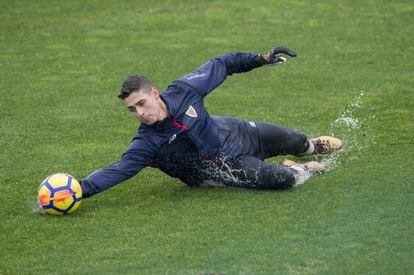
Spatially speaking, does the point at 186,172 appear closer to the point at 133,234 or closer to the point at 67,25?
the point at 133,234

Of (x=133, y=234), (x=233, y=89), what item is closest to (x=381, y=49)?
(x=233, y=89)

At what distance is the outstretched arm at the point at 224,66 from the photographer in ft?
27.0

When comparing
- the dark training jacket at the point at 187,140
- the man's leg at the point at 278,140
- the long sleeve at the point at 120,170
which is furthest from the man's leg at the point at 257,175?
the long sleeve at the point at 120,170

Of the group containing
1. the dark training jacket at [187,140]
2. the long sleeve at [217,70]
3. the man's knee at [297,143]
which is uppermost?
the long sleeve at [217,70]

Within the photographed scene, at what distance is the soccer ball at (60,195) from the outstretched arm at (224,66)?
4.90ft

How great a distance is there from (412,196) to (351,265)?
5.27 feet

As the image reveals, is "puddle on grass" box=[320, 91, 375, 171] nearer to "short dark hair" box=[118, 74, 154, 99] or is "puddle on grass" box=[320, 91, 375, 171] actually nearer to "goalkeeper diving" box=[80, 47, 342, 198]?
"goalkeeper diving" box=[80, 47, 342, 198]

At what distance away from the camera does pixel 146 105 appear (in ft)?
25.5

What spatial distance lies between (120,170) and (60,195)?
1.99 ft

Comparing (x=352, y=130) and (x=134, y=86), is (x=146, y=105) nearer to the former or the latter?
(x=134, y=86)

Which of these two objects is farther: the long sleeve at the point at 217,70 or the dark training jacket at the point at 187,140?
the long sleeve at the point at 217,70

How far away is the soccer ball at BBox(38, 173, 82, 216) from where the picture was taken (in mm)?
7586

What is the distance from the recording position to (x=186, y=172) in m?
8.20

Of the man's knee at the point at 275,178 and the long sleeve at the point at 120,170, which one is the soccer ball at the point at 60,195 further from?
the man's knee at the point at 275,178
